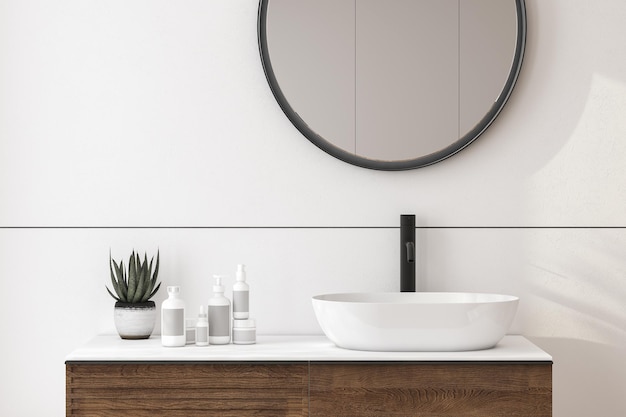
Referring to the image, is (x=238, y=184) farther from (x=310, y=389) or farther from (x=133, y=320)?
(x=310, y=389)

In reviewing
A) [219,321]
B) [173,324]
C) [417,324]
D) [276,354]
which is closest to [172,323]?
[173,324]

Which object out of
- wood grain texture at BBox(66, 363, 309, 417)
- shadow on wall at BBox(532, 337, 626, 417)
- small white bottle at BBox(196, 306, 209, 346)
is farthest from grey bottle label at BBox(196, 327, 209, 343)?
shadow on wall at BBox(532, 337, 626, 417)

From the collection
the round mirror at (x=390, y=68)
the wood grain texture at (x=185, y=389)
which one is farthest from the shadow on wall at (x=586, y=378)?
the wood grain texture at (x=185, y=389)

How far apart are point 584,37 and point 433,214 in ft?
1.95

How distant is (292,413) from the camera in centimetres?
164

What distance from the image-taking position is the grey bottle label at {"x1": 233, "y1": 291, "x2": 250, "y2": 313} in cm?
183

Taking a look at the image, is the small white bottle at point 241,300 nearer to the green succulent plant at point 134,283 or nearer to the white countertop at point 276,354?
the white countertop at point 276,354

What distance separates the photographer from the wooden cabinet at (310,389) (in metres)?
1.62

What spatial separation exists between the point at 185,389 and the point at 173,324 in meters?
0.18

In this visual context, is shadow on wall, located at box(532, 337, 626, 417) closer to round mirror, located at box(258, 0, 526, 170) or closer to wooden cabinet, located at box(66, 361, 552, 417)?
wooden cabinet, located at box(66, 361, 552, 417)

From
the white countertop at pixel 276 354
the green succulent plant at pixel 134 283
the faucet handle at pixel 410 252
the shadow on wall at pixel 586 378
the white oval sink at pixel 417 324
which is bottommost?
the shadow on wall at pixel 586 378

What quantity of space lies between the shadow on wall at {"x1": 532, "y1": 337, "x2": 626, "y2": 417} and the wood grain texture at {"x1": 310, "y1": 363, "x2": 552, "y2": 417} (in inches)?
15.6

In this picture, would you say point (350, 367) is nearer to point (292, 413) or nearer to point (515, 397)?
point (292, 413)

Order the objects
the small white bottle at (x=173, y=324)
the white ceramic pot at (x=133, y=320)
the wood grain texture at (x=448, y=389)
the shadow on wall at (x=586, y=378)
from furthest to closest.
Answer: the shadow on wall at (x=586, y=378) → the white ceramic pot at (x=133, y=320) → the small white bottle at (x=173, y=324) → the wood grain texture at (x=448, y=389)
